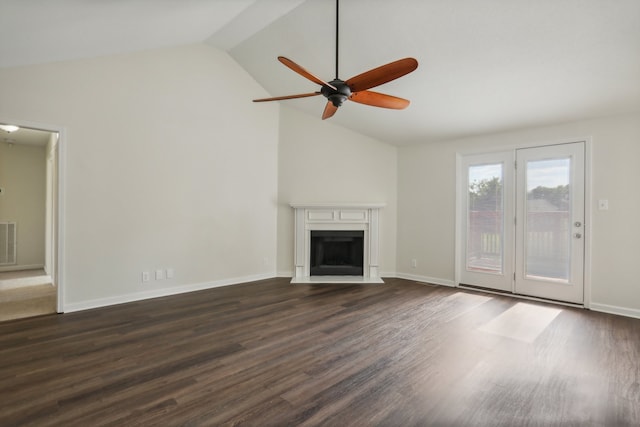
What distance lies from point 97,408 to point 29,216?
6.19 meters

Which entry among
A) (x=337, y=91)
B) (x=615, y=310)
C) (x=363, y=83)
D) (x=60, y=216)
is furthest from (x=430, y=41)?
(x=60, y=216)

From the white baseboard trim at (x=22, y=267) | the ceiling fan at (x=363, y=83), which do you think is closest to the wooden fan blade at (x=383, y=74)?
the ceiling fan at (x=363, y=83)

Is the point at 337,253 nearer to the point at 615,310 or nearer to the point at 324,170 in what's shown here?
the point at 324,170

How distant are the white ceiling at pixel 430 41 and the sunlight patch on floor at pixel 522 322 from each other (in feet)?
7.62

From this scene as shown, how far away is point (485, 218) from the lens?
4531mm

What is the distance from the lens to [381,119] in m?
4.60

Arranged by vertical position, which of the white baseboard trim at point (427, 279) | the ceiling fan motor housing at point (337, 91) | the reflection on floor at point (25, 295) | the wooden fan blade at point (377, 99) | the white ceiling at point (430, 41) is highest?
the white ceiling at point (430, 41)

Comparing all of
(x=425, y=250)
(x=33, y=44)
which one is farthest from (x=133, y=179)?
(x=425, y=250)

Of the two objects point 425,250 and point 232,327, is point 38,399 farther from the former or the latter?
point 425,250

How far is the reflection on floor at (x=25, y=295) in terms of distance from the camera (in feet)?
11.1

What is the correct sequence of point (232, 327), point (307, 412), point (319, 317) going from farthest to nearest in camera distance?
point (319, 317), point (232, 327), point (307, 412)

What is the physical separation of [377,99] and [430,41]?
0.93 meters

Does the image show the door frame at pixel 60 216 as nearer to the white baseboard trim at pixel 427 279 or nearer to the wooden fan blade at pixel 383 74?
the wooden fan blade at pixel 383 74

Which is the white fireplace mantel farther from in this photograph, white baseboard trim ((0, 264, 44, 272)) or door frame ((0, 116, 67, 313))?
white baseboard trim ((0, 264, 44, 272))
